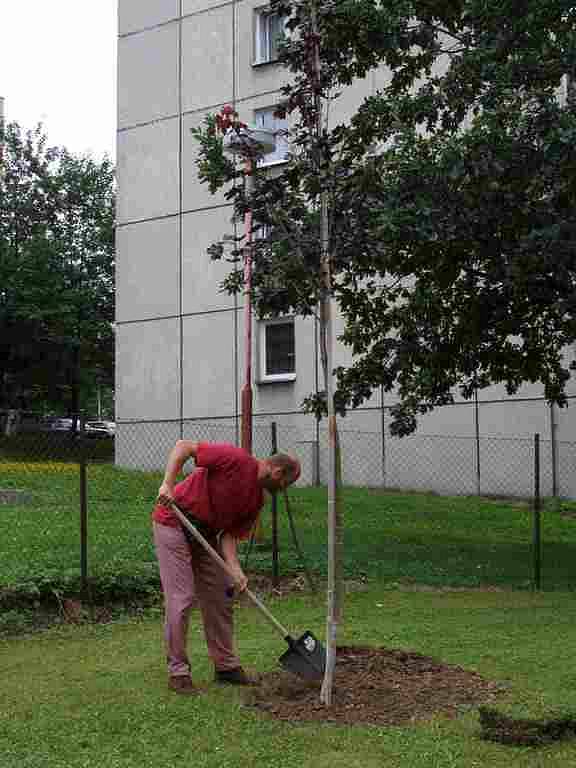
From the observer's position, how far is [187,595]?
6832 millimetres

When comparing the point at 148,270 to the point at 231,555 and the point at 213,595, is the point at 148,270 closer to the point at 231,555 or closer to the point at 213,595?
the point at 213,595

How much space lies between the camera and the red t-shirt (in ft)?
22.6

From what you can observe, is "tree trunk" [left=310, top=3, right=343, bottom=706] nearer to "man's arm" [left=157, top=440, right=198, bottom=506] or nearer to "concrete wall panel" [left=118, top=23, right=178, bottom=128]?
"man's arm" [left=157, top=440, right=198, bottom=506]

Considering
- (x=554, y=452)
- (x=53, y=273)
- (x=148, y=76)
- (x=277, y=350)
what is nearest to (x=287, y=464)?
(x=554, y=452)

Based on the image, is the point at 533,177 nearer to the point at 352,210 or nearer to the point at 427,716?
the point at 352,210

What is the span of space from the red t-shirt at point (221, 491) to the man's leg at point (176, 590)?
0.34 ft

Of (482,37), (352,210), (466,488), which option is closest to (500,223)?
(482,37)

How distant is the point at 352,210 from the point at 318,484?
50.0ft

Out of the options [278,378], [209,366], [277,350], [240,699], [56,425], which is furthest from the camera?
[209,366]

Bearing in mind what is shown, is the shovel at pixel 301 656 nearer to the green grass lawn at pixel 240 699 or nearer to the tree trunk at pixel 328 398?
the tree trunk at pixel 328 398

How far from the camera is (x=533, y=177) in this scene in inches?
438

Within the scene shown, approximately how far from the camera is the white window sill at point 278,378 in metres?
23.4

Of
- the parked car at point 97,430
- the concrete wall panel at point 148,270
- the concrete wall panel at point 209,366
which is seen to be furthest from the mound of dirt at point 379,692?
the concrete wall panel at point 148,270

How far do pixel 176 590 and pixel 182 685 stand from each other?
539 millimetres
